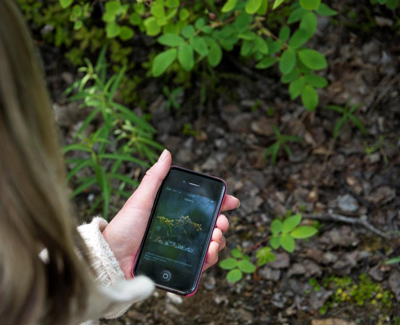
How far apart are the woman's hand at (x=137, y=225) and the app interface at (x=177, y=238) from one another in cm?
4

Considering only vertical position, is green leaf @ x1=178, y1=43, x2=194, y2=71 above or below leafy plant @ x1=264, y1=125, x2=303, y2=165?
above

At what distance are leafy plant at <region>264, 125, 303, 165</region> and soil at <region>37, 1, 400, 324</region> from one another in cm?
5

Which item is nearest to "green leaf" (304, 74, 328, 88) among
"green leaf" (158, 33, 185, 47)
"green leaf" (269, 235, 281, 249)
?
"green leaf" (158, 33, 185, 47)

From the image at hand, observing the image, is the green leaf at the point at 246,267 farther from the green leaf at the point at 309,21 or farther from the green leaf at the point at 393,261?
the green leaf at the point at 309,21

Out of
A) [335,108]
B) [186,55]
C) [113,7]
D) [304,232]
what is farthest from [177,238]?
[335,108]

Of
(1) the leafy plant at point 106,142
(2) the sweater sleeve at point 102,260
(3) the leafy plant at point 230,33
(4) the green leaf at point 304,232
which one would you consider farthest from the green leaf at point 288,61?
(2) the sweater sleeve at point 102,260

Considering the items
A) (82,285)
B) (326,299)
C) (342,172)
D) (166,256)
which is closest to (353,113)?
(342,172)

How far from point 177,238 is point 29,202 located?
0.88 meters

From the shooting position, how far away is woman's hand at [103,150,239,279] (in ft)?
5.77

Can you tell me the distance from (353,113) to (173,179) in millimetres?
1217

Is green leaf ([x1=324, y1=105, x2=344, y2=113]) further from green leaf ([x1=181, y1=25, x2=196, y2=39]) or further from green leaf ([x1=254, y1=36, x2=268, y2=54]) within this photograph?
green leaf ([x1=181, y1=25, x2=196, y2=39])

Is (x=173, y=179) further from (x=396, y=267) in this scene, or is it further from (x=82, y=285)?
(x=396, y=267)

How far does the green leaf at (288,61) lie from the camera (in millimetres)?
1900

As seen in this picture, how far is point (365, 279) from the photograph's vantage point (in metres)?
2.13
